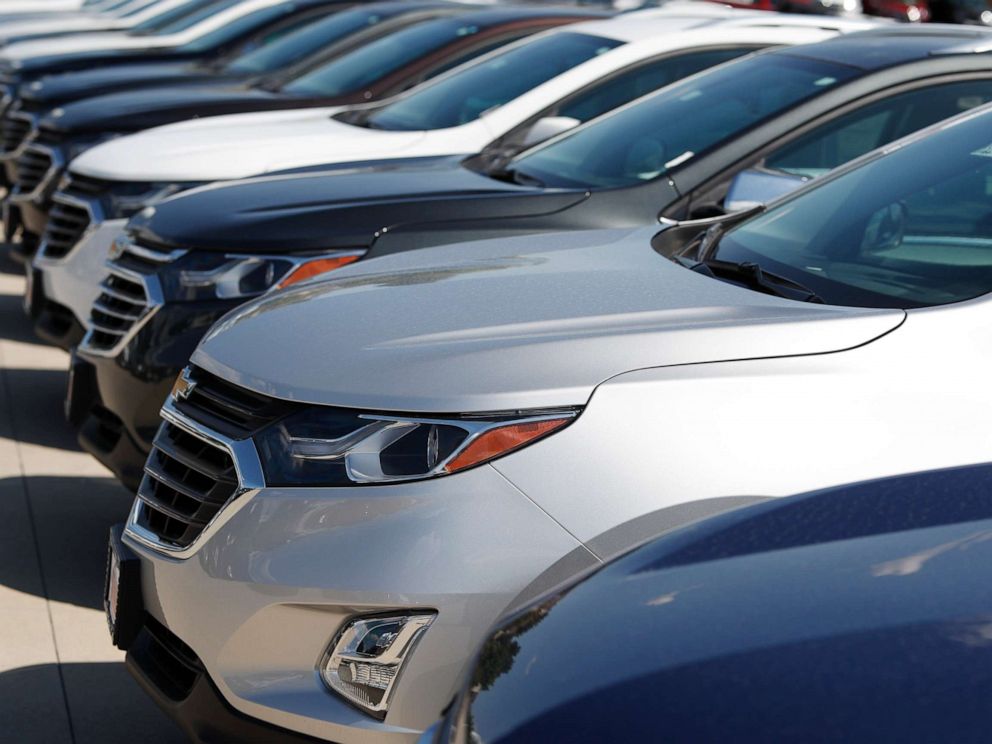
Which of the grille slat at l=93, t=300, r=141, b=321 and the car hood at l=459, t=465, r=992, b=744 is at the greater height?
the car hood at l=459, t=465, r=992, b=744

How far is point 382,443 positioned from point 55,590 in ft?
7.12

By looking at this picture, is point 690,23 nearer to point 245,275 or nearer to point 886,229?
point 245,275

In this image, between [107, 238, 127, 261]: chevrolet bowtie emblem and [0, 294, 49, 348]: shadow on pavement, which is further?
[0, 294, 49, 348]: shadow on pavement

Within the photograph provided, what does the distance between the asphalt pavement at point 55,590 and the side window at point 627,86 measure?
8.51 feet

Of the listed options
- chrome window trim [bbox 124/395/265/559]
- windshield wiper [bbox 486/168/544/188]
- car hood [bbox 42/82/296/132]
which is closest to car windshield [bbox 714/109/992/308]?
chrome window trim [bbox 124/395/265/559]

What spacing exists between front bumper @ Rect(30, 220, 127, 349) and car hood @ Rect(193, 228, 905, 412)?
283 centimetres

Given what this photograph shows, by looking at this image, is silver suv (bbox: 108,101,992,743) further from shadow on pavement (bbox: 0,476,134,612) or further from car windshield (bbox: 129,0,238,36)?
car windshield (bbox: 129,0,238,36)

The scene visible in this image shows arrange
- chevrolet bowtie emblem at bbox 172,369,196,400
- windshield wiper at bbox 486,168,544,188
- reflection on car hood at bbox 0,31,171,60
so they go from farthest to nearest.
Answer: reflection on car hood at bbox 0,31,171,60, windshield wiper at bbox 486,168,544,188, chevrolet bowtie emblem at bbox 172,369,196,400

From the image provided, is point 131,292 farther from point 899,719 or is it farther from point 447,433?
point 899,719

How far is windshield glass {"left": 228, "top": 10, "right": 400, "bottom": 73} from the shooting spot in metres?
10.3

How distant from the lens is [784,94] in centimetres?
496

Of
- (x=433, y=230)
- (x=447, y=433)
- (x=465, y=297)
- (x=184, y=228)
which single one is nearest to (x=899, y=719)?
(x=447, y=433)

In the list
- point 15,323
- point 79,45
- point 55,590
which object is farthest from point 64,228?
point 79,45

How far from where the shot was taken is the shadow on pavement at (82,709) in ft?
11.6
